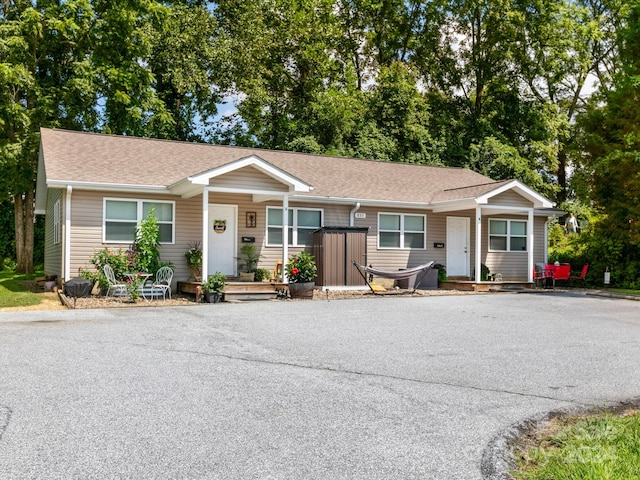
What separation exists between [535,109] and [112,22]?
21.8 m

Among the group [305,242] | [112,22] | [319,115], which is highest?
[112,22]

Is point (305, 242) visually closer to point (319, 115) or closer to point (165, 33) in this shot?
point (319, 115)

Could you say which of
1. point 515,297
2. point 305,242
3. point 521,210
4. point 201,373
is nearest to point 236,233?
point 305,242

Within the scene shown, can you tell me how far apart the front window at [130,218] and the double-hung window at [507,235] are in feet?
35.8

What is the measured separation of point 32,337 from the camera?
27.5ft

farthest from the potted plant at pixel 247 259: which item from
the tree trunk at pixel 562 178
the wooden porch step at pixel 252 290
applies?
the tree trunk at pixel 562 178

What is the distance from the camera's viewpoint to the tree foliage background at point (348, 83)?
23.1 meters

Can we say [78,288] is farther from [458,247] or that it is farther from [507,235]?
[507,235]

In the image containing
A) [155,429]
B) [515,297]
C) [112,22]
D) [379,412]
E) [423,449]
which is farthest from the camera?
[112,22]

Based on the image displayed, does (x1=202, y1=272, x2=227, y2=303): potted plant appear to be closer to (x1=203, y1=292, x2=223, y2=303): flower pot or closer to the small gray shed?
(x1=203, y1=292, x2=223, y2=303): flower pot

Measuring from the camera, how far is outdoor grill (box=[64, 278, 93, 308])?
44.5ft

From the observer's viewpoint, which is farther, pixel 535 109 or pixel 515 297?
pixel 535 109

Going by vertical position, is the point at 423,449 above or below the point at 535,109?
below

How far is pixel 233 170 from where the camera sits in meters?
15.3
